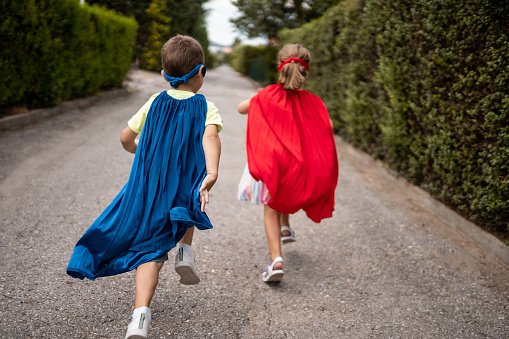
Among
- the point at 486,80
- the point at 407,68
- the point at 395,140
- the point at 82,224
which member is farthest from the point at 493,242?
the point at 82,224

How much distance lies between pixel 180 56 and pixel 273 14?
20.0 meters

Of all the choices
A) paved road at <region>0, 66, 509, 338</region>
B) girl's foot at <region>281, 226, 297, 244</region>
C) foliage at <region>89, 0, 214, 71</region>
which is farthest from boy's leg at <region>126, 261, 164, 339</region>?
foliage at <region>89, 0, 214, 71</region>

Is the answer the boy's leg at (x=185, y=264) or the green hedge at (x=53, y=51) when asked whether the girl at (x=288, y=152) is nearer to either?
the boy's leg at (x=185, y=264)

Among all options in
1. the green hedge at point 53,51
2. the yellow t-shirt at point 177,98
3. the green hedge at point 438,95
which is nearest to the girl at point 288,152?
the yellow t-shirt at point 177,98

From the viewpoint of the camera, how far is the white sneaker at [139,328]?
200 centimetres

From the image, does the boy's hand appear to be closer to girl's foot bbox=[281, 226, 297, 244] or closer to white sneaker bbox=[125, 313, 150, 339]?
white sneaker bbox=[125, 313, 150, 339]

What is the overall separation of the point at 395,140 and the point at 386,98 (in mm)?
763

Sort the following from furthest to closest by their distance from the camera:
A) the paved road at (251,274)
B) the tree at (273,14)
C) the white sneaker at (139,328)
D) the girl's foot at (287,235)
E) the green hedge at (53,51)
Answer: the tree at (273,14)
the green hedge at (53,51)
the girl's foot at (287,235)
the paved road at (251,274)
the white sneaker at (139,328)

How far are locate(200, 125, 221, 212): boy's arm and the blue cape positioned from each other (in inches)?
2.4

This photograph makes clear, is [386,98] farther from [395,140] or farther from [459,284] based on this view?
[459,284]

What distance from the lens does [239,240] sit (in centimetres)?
395

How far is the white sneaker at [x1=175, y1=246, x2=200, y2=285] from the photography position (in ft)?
7.75

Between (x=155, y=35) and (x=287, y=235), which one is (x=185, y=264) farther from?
(x=155, y=35)

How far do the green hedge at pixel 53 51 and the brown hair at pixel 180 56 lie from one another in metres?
4.95
